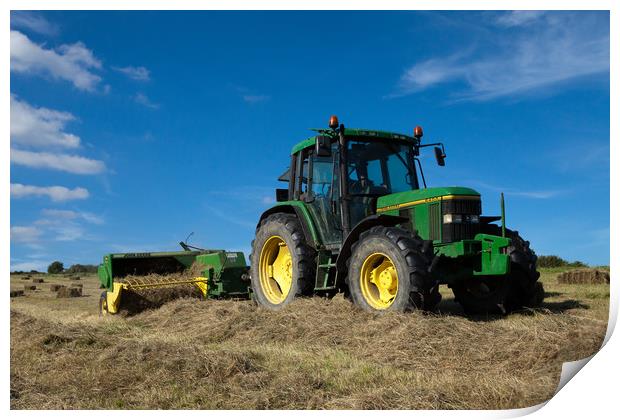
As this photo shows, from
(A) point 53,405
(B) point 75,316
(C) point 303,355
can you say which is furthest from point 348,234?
(B) point 75,316

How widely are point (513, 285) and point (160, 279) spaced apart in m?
6.09

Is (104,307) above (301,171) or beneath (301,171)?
beneath

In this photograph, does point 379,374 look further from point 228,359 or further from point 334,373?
point 228,359

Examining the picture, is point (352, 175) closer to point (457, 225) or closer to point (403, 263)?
point (457, 225)

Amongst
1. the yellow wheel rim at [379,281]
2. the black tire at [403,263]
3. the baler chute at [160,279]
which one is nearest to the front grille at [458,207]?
the black tire at [403,263]

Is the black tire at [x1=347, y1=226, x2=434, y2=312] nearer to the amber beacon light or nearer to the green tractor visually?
the green tractor

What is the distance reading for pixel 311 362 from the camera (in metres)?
5.56

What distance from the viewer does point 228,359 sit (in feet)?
17.3

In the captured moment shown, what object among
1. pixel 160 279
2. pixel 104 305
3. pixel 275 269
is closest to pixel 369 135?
pixel 275 269

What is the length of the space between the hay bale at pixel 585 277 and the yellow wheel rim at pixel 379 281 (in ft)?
26.8

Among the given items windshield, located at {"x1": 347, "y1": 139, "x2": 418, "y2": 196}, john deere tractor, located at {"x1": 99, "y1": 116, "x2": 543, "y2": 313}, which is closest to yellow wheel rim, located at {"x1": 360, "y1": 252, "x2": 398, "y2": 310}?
john deere tractor, located at {"x1": 99, "y1": 116, "x2": 543, "y2": 313}

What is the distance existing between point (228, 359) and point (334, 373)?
3.07ft

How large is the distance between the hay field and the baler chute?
7.82ft

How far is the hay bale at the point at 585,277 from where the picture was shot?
44.9 ft
